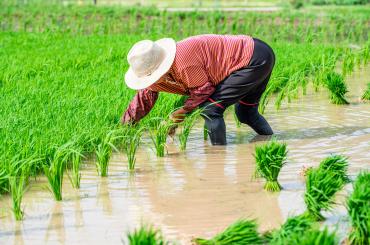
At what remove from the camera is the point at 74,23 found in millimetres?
14961

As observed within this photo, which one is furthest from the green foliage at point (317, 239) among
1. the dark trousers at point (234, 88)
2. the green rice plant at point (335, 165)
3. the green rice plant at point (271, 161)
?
the dark trousers at point (234, 88)

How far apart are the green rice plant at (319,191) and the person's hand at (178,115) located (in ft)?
6.21

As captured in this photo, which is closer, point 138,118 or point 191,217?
point 191,217

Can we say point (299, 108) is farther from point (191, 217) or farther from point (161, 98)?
point (191, 217)

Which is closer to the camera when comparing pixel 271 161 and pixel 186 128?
pixel 271 161

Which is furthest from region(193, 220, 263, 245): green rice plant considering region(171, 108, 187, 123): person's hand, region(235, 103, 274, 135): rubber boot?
region(235, 103, 274, 135): rubber boot

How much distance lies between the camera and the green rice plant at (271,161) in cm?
Answer: 505

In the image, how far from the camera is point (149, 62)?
5945 mm

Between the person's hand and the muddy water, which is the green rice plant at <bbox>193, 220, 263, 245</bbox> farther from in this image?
the person's hand

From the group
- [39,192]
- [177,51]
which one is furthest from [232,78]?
[39,192]

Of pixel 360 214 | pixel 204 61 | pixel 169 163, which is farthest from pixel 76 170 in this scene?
pixel 360 214

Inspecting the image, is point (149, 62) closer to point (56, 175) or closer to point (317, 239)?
point (56, 175)

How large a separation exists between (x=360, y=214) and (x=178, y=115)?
8.10ft

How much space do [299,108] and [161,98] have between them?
1.38m
